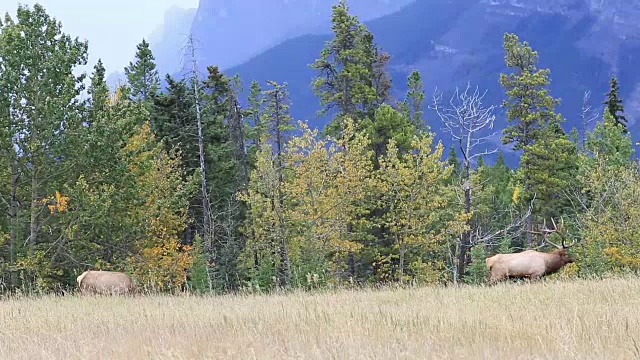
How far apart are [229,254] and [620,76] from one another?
8330 inches

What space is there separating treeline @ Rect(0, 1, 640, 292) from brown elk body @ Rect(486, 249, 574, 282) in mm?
1586

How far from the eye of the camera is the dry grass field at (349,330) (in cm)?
458

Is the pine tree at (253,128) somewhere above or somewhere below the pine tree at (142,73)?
below

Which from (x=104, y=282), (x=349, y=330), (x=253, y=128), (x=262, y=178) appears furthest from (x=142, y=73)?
(x=349, y=330)

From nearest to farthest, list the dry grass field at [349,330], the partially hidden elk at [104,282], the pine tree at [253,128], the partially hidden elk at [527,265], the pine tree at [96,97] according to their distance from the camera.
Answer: the dry grass field at [349,330] → the partially hidden elk at [527,265] → the partially hidden elk at [104,282] → the pine tree at [96,97] → the pine tree at [253,128]

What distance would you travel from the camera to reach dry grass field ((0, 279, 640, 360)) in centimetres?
458

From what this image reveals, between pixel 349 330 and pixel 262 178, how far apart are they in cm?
1861

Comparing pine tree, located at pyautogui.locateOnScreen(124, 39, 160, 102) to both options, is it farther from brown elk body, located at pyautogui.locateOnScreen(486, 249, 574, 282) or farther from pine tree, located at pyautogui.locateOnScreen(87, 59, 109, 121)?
brown elk body, located at pyautogui.locateOnScreen(486, 249, 574, 282)

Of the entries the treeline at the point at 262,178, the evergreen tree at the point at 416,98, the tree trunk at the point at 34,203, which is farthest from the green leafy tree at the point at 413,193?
the evergreen tree at the point at 416,98

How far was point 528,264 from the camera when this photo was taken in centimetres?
1529

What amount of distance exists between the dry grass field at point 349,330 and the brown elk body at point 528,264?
634cm

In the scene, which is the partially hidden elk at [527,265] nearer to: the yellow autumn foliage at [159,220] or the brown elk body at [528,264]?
the brown elk body at [528,264]

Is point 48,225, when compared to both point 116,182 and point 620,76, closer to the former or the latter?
point 116,182

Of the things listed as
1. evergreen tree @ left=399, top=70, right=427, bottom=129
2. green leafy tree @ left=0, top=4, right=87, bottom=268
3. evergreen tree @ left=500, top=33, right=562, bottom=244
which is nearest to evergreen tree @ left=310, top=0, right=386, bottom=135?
evergreen tree @ left=500, top=33, right=562, bottom=244
